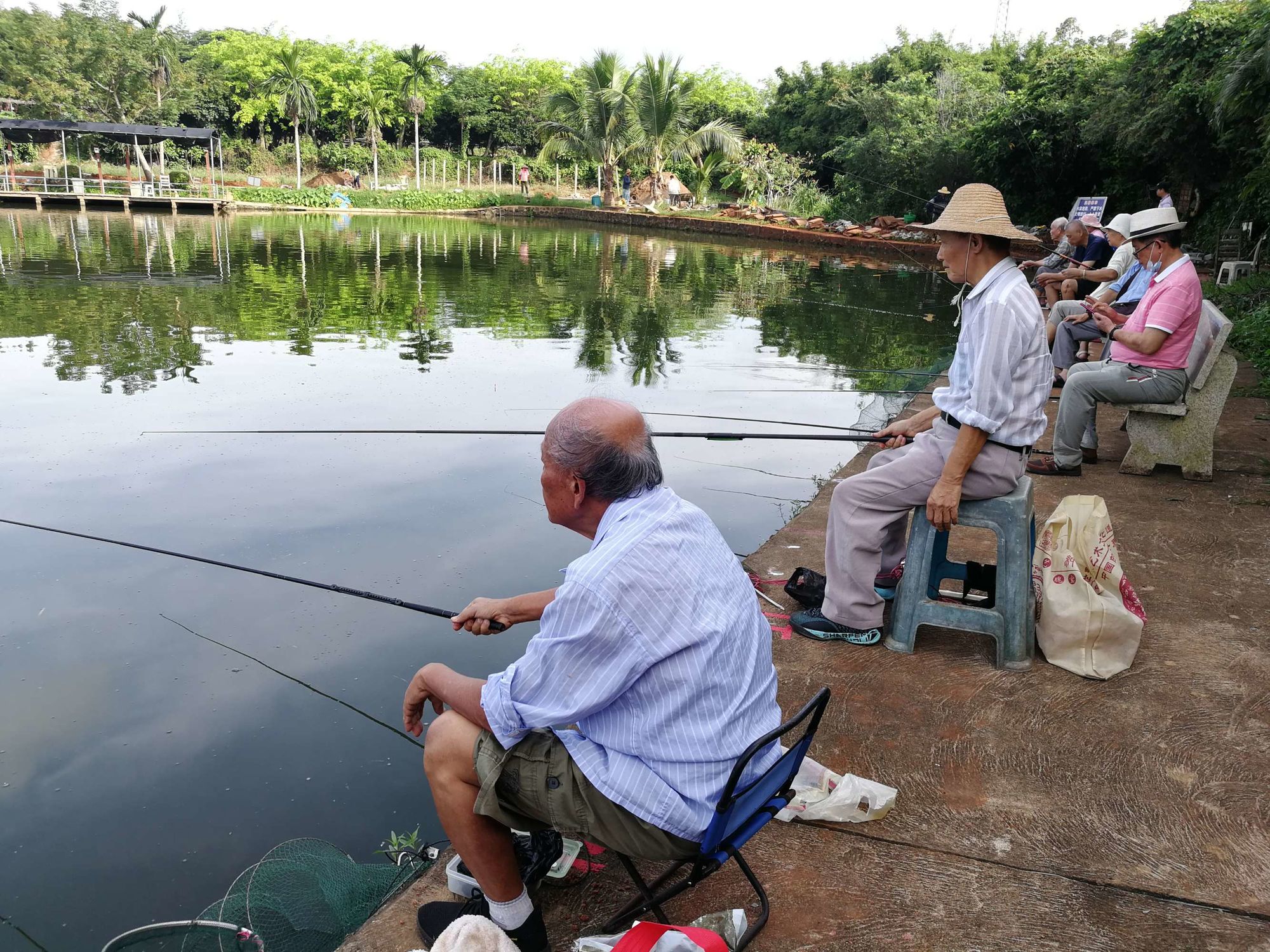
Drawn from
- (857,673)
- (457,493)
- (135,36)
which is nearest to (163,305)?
(457,493)

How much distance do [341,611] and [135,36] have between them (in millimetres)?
46455

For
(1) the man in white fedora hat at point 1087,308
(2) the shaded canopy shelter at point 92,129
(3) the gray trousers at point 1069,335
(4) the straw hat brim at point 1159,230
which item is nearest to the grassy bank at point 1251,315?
(1) the man in white fedora hat at point 1087,308

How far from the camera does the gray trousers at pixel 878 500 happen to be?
2873mm

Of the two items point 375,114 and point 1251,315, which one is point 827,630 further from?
point 375,114

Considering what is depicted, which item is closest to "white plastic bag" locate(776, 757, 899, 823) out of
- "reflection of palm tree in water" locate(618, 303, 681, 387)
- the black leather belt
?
the black leather belt

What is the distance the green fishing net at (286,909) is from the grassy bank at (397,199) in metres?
36.8

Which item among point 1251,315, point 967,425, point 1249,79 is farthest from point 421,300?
point 967,425

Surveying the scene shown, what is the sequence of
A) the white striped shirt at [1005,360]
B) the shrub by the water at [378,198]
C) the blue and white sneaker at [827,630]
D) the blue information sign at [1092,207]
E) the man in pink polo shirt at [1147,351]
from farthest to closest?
the shrub by the water at [378,198]
the blue information sign at [1092,207]
the man in pink polo shirt at [1147,351]
the blue and white sneaker at [827,630]
the white striped shirt at [1005,360]

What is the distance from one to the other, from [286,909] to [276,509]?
3.30 metres

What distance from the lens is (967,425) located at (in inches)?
110

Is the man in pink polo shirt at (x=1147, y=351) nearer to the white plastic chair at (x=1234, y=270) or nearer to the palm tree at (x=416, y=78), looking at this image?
the white plastic chair at (x=1234, y=270)

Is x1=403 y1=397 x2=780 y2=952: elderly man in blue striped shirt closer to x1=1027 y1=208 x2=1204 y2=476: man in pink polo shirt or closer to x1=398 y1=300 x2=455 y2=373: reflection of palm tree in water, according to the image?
x1=1027 y1=208 x2=1204 y2=476: man in pink polo shirt

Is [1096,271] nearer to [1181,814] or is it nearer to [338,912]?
[1181,814]

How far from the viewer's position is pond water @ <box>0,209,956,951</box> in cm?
284
